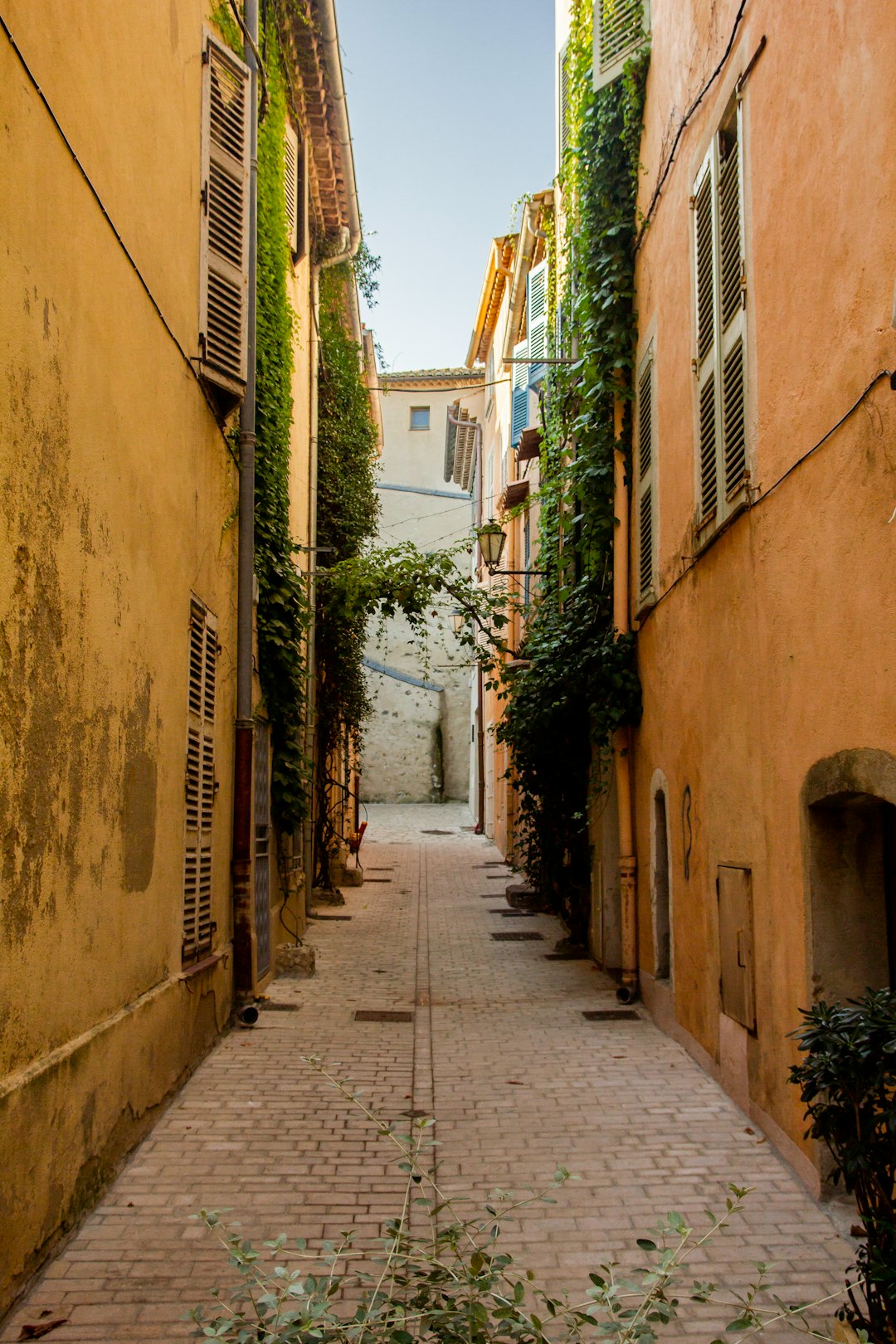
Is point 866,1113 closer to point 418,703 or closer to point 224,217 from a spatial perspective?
point 224,217

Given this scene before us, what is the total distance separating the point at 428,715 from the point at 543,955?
2377 cm

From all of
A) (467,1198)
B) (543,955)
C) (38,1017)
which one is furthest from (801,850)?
(543,955)

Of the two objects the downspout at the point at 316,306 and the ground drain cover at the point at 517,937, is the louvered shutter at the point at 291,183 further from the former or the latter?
the ground drain cover at the point at 517,937

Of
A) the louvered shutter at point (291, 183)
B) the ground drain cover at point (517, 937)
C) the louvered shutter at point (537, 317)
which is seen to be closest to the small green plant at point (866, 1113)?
the ground drain cover at point (517, 937)

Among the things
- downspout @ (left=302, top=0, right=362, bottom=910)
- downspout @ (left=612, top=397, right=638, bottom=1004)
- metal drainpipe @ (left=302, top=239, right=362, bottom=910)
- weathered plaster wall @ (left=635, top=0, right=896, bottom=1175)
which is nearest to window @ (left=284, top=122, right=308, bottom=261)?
downspout @ (left=302, top=0, right=362, bottom=910)

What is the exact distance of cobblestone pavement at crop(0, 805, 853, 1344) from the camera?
403 cm

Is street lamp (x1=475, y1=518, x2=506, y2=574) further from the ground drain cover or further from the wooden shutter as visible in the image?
the wooden shutter

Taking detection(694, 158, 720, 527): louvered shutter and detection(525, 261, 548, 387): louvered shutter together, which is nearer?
detection(694, 158, 720, 527): louvered shutter

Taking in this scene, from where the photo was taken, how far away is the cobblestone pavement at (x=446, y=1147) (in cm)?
403

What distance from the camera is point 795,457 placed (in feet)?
16.4

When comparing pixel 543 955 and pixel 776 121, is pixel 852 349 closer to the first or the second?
pixel 776 121

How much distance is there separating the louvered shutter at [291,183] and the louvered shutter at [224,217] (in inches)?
121

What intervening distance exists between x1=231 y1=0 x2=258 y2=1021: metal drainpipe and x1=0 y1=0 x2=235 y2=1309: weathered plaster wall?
1.25 meters

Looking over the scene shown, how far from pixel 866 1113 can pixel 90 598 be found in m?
3.36
